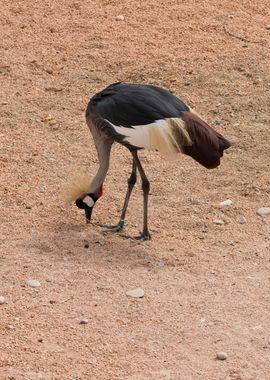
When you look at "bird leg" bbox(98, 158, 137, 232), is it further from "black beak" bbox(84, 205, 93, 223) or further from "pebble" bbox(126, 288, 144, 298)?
"pebble" bbox(126, 288, 144, 298)

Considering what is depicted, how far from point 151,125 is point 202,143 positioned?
1.18ft

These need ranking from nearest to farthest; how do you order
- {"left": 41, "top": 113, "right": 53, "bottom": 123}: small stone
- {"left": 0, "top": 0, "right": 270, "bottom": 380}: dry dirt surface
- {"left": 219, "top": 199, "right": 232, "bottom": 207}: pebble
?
1. {"left": 0, "top": 0, "right": 270, "bottom": 380}: dry dirt surface
2. {"left": 219, "top": 199, "right": 232, "bottom": 207}: pebble
3. {"left": 41, "top": 113, "right": 53, "bottom": 123}: small stone

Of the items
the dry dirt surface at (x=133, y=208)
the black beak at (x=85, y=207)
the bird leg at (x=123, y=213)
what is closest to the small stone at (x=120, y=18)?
the dry dirt surface at (x=133, y=208)

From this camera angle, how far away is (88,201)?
711 centimetres

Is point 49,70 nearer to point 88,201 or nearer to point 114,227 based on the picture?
point 88,201

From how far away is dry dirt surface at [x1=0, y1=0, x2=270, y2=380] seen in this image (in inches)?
220

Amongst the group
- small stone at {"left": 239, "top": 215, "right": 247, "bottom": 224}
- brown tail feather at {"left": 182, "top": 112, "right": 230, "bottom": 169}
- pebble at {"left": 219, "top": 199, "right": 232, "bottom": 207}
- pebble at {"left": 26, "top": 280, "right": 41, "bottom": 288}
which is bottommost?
pebble at {"left": 26, "top": 280, "right": 41, "bottom": 288}

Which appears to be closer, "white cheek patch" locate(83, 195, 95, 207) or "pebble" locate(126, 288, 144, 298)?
"pebble" locate(126, 288, 144, 298)

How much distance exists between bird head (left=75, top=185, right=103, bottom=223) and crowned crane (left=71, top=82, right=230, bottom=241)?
0.36 meters

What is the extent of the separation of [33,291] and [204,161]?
1.50 metres

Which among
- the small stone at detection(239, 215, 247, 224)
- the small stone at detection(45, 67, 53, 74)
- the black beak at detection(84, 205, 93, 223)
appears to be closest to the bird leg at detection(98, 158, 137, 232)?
the black beak at detection(84, 205, 93, 223)

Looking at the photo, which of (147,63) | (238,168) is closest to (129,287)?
(238,168)

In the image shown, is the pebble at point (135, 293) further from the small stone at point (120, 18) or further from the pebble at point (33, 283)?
the small stone at point (120, 18)

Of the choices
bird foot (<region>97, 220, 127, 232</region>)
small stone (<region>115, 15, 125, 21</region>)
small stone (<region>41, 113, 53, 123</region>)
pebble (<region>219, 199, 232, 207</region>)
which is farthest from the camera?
small stone (<region>115, 15, 125, 21</region>)
